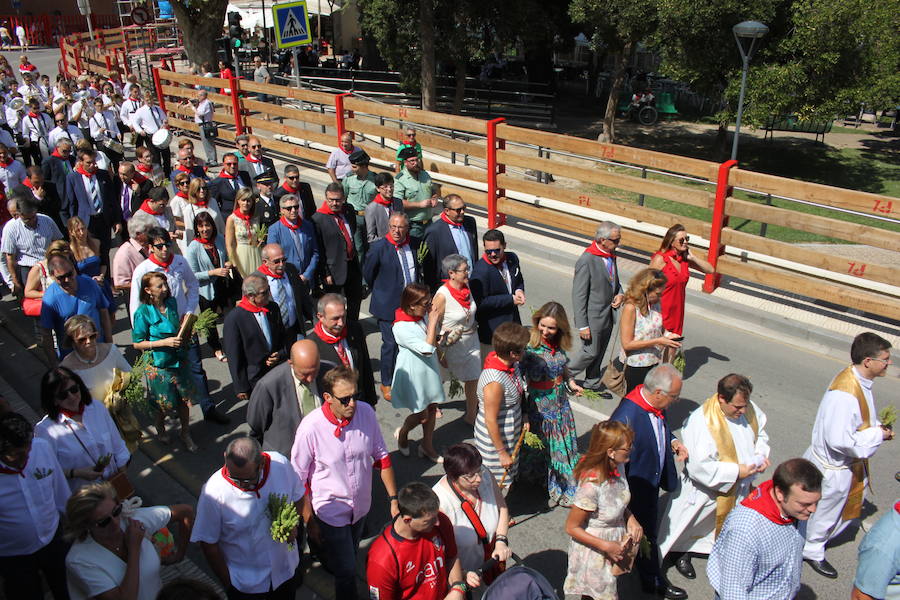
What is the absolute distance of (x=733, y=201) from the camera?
30.8ft

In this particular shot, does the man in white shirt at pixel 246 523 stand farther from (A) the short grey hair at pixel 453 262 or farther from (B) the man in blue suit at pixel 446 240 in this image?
(B) the man in blue suit at pixel 446 240

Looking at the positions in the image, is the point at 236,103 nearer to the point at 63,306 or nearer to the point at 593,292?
the point at 63,306

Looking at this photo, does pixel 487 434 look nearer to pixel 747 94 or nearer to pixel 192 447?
pixel 192 447

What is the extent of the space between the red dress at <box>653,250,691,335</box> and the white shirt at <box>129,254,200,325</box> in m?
4.36

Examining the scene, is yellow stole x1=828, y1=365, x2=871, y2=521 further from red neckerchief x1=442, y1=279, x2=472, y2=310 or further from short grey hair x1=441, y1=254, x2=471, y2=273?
short grey hair x1=441, y1=254, x2=471, y2=273

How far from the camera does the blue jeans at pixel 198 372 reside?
654 cm

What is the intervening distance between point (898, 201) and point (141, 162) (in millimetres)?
9109

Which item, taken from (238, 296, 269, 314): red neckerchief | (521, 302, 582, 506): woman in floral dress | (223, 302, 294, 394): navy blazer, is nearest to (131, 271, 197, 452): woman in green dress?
(223, 302, 294, 394): navy blazer

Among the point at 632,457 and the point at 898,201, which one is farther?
the point at 898,201

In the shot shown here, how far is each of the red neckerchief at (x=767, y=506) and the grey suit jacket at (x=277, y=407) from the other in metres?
2.74

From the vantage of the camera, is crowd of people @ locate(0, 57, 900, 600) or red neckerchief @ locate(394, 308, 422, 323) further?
red neckerchief @ locate(394, 308, 422, 323)

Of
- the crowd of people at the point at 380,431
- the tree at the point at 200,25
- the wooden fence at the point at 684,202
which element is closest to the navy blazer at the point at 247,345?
the crowd of people at the point at 380,431

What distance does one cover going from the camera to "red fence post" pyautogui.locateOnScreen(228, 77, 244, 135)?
1683 cm

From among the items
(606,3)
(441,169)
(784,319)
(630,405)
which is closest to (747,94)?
(606,3)
